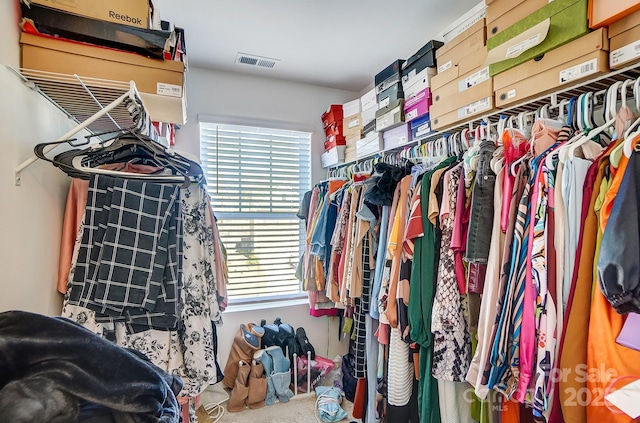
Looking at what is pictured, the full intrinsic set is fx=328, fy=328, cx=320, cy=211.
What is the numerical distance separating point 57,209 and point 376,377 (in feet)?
5.53

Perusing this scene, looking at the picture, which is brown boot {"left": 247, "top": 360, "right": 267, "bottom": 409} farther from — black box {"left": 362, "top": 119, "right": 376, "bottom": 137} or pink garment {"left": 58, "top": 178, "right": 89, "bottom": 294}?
black box {"left": 362, "top": 119, "right": 376, "bottom": 137}

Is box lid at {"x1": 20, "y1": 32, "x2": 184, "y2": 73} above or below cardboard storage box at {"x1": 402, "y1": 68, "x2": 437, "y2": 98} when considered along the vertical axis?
below

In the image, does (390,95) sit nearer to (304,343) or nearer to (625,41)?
(625,41)

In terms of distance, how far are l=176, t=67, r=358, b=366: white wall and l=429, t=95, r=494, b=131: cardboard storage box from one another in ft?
4.57

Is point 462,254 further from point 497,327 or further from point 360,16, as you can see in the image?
point 360,16

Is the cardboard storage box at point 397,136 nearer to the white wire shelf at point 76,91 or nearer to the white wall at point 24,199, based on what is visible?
the white wire shelf at point 76,91

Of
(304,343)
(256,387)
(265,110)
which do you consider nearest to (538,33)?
(265,110)

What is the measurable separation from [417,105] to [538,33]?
0.75 metres

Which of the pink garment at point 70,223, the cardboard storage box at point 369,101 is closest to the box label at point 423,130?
the cardboard storage box at point 369,101

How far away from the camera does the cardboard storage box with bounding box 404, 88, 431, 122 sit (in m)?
1.82

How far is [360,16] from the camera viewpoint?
190 cm

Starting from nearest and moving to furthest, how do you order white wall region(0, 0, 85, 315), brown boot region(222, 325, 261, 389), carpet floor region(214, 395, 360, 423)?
white wall region(0, 0, 85, 315) < carpet floor region(214, 395, 360, 423) < brown boot region(222, 325, 261, 389)

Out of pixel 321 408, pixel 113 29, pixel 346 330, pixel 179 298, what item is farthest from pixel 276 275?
pixel 113 29

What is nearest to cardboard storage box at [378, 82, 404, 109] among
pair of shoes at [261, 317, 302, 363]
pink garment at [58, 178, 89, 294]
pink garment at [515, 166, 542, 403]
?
pink garment at [515, 166, 542, 403]
